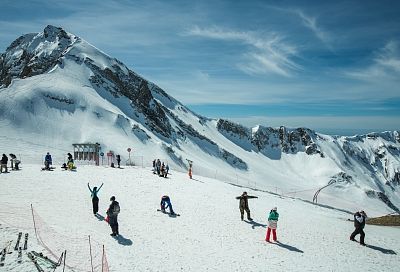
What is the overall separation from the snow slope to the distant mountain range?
157ft

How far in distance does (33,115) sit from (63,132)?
27.2 feet

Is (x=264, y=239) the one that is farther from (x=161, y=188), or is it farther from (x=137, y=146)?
(x=137, y=146)

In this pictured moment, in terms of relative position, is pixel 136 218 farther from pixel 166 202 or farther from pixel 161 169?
pixel 161 169

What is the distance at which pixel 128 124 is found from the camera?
95.4m

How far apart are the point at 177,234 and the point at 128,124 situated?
77.9m

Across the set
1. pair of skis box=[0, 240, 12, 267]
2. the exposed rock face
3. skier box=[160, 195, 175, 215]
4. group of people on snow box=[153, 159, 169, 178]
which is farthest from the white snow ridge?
the exposed rock face

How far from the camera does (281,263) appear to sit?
16.9 m

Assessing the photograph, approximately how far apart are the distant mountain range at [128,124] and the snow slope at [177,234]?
4786 centimetres

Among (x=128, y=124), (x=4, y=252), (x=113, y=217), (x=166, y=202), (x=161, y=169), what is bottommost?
(x=4, y=252)

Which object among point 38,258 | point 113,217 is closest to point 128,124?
point 113,217

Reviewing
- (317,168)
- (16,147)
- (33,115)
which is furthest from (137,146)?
(317,168)

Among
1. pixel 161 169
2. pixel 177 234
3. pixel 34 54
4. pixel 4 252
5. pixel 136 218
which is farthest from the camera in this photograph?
pixel 34 54

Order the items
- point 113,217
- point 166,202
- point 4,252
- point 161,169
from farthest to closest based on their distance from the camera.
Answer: point 161,169
point 166,202
point 113,217
point 4,252

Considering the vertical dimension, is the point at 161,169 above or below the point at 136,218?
above
